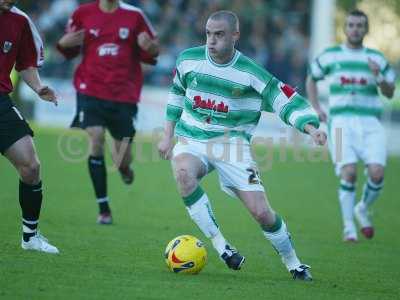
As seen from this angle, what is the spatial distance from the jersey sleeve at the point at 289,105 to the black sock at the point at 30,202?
2239 millimetres

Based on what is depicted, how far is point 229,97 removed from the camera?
8.27m

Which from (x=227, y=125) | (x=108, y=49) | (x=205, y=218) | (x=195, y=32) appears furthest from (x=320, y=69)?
(x=195, y=32)

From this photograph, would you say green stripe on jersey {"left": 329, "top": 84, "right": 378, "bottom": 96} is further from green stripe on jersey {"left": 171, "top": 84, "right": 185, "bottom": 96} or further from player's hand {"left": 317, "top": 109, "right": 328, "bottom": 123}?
green stripe on jersey {"left": 171, "top": 84, "right": 185, "bottom": 96}

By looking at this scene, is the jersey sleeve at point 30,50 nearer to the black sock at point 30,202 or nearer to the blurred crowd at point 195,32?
the black sock at point 30,202

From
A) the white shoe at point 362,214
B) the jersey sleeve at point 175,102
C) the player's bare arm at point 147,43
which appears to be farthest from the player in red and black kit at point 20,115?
the white shoe at point 362,214

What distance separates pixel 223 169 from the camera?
8.23 meters

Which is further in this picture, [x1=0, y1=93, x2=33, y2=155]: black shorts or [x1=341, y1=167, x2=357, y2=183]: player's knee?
[x1=341, y1=167, x2=357, y2=183]: player's knee

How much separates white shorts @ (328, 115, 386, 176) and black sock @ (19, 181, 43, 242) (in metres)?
4.49

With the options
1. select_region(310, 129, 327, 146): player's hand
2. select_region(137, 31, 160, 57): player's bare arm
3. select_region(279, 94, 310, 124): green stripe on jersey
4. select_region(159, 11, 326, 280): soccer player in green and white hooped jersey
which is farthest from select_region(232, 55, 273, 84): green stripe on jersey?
select_region(137, 31, 160, 57): player's bare arm

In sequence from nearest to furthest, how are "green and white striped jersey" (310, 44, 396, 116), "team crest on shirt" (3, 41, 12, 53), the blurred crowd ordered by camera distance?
"team crest on shirt" (3, 41, 12, 53) → "green and white striped jersey" (310, 44, 396, 116) → the blurred crowd

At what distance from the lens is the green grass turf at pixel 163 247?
748 centimetres

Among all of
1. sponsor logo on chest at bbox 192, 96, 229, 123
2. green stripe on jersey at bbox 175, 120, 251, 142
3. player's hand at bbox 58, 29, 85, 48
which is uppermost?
player's hand at bbox 58, 29, 85, 48

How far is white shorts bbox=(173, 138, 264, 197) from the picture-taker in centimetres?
816

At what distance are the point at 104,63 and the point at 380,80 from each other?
3.41 metres
